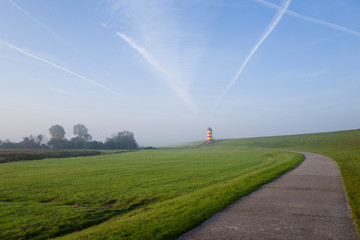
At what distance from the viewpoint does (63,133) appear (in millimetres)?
149500

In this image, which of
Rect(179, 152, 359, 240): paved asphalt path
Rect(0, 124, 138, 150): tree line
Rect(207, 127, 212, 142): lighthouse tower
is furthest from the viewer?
Rect(207, 127, 212, 142): lighthouse tower

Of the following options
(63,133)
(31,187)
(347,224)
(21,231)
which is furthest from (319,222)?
(63,133)

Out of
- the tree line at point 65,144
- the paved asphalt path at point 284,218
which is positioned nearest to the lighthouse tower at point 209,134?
the tree line at point 65,144

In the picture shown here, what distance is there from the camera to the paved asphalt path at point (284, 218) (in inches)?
219

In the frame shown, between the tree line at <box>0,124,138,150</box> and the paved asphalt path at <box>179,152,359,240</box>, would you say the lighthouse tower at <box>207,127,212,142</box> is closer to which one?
the tree line at <box>0,124,138,150</box>

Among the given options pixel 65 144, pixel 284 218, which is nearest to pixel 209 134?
pixel 65 144

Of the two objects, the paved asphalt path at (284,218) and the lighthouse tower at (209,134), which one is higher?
the lighthouse tower at (209,134)

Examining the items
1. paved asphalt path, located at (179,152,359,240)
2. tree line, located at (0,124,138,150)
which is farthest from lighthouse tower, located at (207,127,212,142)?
paved asphalt path, located at (179,152,359,240)

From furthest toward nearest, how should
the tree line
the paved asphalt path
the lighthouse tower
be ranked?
the lighthouse tower < the tree line < the paved asphalt path

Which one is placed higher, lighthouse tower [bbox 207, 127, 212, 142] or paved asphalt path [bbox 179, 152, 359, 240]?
lighthouse tower [bbox 207, 127, 212, 142]

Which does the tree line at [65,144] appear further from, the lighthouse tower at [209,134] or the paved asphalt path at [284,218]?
the paved asphalt path at [284,218]

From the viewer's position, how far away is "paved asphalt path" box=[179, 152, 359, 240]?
18.3 feet

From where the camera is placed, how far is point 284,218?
22.0ft

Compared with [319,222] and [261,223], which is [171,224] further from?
[319,222]
